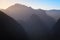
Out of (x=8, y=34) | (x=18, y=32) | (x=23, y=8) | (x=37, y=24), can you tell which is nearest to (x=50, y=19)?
(x=37, y=24)

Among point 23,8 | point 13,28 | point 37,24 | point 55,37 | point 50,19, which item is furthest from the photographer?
point 23,8

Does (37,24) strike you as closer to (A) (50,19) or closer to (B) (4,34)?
(A) (50,19)

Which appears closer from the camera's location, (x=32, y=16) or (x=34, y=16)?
(x=34, y=16)

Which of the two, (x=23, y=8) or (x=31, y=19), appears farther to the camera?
(x=23, y=8)

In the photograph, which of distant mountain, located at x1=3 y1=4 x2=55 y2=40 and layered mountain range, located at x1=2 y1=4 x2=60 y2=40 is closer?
layered mountain range, located at x1=2 y1=4 x2=60 y2=40

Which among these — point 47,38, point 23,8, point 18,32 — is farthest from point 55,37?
point 23,8

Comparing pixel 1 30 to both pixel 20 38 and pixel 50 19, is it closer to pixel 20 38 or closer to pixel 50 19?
pixel 20 38

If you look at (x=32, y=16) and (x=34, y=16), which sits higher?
(x=32, y=16)

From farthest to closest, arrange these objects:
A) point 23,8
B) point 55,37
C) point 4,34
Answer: point 23,8 → point 55,37 → point 4,34

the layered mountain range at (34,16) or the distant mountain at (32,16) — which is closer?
the layered mountain range at (34,16)

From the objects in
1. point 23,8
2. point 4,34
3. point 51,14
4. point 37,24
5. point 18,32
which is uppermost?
point 23,8

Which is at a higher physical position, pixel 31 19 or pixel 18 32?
pixel 31 19
